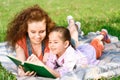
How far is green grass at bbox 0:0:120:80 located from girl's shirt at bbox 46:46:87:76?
2431mm

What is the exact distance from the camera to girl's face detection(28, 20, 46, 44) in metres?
5.50

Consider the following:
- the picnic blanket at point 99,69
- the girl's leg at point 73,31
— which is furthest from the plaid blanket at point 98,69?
the girl's leg at point 73,31

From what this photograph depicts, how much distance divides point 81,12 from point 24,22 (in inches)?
220

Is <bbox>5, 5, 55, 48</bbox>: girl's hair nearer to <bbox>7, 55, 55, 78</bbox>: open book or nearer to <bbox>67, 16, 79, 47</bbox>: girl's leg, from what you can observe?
<bbox>7, 55, 55, 78</bbox>: open book

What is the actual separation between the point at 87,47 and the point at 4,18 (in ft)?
15.7

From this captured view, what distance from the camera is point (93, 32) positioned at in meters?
7.91

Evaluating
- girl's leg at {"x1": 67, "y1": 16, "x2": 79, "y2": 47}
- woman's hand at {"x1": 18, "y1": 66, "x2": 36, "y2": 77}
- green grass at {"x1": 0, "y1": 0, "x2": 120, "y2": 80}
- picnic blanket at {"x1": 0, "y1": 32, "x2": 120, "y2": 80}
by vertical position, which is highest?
girl's leg at {"x1": 67, "y1": 16, "x2": 79, "y2": 47}

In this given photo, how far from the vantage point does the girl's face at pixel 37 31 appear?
5.50m

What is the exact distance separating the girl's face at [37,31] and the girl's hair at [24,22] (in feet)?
0.27

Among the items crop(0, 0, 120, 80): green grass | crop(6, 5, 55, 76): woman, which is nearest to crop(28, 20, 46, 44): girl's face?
crop(6, 5, 55, 76): woman

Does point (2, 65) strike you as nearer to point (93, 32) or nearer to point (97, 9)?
point (93, 32)

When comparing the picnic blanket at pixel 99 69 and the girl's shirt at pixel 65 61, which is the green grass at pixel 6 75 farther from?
the girl's shirt at pixel 65 61

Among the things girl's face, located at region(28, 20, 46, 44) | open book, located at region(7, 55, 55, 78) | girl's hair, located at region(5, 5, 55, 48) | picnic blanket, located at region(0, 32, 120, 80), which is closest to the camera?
open book, located at region(7, 55, 55, 78)

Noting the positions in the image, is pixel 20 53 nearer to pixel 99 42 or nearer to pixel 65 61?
pixel 65 61
